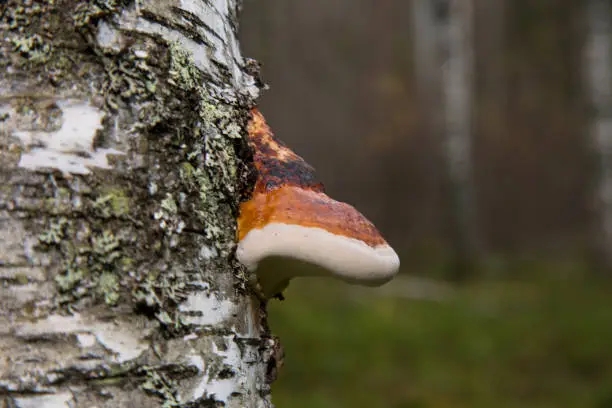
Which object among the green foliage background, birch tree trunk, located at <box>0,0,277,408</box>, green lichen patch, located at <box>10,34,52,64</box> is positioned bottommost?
birch tree trunk, located at <box>0,0,277,408</box>

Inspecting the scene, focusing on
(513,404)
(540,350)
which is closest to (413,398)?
(513,404)

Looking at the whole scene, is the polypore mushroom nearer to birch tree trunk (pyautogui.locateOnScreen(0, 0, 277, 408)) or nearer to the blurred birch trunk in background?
birch tree trunk (pyautogui.locateOnScreen(0, 0, 277, 408))

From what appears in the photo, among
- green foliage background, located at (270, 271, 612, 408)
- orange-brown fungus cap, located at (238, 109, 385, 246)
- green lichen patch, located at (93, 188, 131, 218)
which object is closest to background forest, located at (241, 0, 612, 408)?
green foliage background, located at (270, 271, 612, 408)

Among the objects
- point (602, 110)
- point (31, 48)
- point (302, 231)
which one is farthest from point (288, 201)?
point (602, 110)

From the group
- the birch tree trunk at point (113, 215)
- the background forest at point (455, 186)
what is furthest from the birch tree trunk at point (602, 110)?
the birch tree trunk at point (113, 215)

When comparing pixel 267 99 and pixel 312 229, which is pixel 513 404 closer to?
pixel 312 229

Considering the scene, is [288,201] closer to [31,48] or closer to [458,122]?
[31,48]
